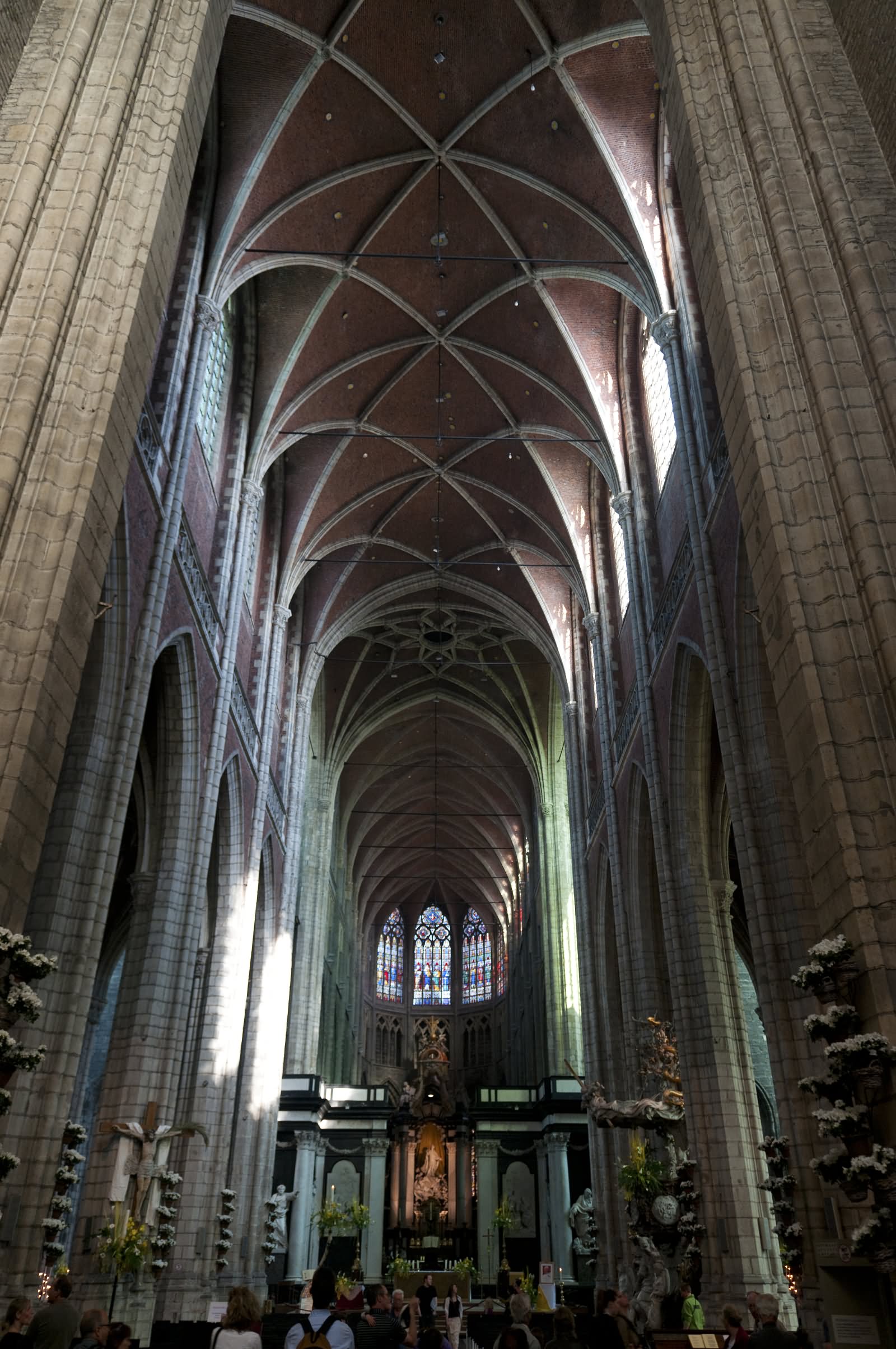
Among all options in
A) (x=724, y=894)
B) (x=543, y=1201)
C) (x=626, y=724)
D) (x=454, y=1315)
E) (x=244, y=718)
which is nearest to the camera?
(x=724, y=894)

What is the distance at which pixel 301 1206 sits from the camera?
27.7 meters

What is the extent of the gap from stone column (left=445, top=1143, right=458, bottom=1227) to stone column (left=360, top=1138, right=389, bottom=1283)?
187 inches

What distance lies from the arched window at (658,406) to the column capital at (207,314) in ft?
24.5

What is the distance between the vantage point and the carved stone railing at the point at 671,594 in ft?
52.3

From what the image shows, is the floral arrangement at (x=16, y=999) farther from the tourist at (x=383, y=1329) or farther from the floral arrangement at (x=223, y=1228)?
the floral arrangement at (x=223, y=1228)

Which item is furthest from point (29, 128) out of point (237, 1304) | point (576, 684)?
point (576, 684)

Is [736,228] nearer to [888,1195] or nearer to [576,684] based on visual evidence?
[888,1195]

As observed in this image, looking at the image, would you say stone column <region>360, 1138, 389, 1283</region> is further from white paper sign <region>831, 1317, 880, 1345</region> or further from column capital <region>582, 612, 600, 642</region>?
white paper sign <region>831, 1317, 880, 1345</region>

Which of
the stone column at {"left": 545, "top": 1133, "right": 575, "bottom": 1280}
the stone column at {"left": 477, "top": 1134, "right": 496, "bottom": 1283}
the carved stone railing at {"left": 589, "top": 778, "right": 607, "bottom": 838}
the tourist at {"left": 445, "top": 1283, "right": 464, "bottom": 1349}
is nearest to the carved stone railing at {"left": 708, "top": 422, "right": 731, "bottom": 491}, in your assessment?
the carved stone railing at {"left": 589, "top": 778, "right": 607, "bottom": 838}

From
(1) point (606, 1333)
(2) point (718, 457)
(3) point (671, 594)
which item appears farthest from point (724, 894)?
(1) point (606, 1333)

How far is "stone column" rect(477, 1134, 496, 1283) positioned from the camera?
30047 millimetres

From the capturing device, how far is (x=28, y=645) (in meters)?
7.15

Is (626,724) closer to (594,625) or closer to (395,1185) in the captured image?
(594,625)

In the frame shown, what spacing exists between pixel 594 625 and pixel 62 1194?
16880mm
